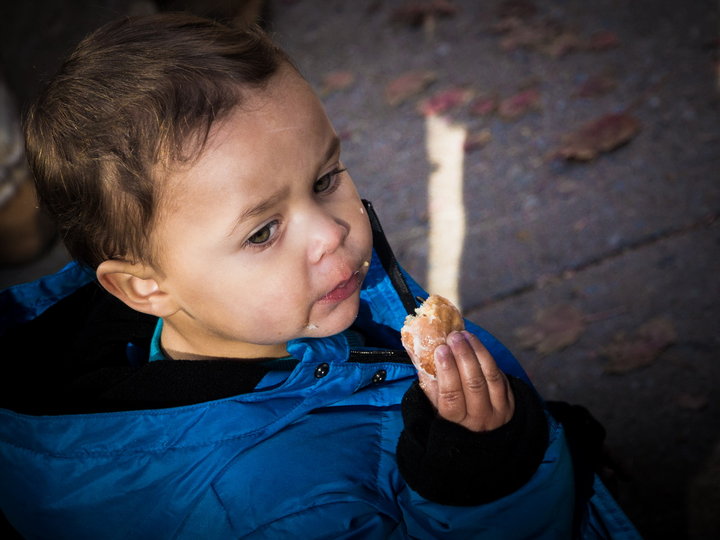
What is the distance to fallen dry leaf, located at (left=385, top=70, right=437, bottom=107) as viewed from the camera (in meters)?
4.10

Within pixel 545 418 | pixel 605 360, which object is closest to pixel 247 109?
pixel 545 418

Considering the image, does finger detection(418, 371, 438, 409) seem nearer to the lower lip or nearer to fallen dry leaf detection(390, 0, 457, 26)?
the lower lip

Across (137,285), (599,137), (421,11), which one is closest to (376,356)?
(137,285)

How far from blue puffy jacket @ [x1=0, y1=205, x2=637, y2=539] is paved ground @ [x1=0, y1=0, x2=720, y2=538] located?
3.23 feet

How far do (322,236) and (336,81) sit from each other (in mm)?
3318

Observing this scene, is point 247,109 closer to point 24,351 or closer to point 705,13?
point 24,351

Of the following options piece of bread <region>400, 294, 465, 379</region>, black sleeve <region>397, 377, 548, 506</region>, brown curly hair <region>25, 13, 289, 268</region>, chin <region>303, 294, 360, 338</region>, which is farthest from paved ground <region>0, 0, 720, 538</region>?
brown curly hair <region>25, 13, 289, 268</region>

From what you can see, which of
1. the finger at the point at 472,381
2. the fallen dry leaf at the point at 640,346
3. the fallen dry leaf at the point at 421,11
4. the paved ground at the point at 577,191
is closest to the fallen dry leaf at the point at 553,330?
the paved ground at the point at 577,191

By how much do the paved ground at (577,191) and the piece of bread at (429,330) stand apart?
3.32 ft

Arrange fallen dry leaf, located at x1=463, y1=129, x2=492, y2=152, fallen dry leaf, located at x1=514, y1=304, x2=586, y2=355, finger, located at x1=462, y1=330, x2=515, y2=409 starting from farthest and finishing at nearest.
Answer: fallen dry leaf, located at x1=463, y1=129, x2=492, y2=152
fallen dry leaf, located at x1=514, y1=304, x2=586, y2=355
finger, located at x1=462, y1=330, x2=515, y2=409

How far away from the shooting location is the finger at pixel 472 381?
1360mm

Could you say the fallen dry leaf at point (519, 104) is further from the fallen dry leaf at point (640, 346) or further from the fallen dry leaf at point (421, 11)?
the fallen dry leaf at point (640, 346)

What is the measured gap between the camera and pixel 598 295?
2.66 metres

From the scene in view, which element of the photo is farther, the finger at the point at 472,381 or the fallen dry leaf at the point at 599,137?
the fallen dry leaf at the point at 599,137
